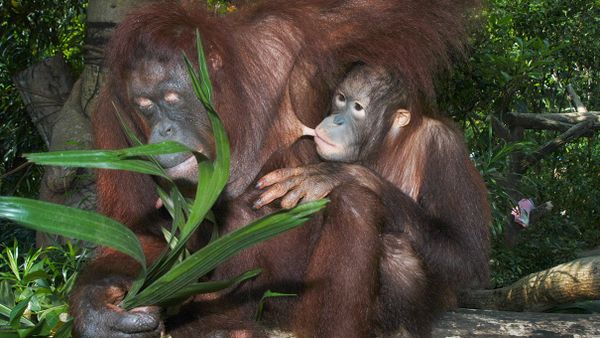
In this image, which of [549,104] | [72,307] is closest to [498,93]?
[549,104]

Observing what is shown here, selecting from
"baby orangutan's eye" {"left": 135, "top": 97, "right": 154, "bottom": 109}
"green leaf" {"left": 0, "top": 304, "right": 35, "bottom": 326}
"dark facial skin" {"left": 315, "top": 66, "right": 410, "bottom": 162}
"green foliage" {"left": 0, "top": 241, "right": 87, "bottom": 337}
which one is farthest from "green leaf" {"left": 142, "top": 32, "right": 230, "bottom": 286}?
"dark facial skin" {"left": 315, "top": 66, "right": 410, "bottom": 162}

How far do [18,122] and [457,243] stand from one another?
5.55 meters

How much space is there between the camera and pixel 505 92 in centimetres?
719

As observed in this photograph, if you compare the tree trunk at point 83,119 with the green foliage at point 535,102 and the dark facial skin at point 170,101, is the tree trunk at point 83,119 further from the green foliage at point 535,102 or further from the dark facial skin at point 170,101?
the green foliage at point 535,102

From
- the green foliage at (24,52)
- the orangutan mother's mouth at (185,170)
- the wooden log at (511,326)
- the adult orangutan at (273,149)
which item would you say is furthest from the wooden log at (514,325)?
the green foliage at (24,52)

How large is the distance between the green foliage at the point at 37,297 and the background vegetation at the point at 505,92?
42.5 inches

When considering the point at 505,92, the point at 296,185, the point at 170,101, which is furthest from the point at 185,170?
the point at 505,92

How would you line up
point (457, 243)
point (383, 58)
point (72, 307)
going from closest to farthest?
point (72, 307), point (457, 243), point (383, 58)

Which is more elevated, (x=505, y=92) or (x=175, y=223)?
(x=505, y=92)

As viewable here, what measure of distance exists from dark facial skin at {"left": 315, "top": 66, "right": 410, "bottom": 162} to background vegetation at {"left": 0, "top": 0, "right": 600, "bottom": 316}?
913mm

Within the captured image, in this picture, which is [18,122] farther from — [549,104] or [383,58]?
[549,104]

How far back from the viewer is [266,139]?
3279 mm

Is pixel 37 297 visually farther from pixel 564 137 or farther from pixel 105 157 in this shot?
pixel 564 137

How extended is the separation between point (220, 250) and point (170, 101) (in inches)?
38.7
